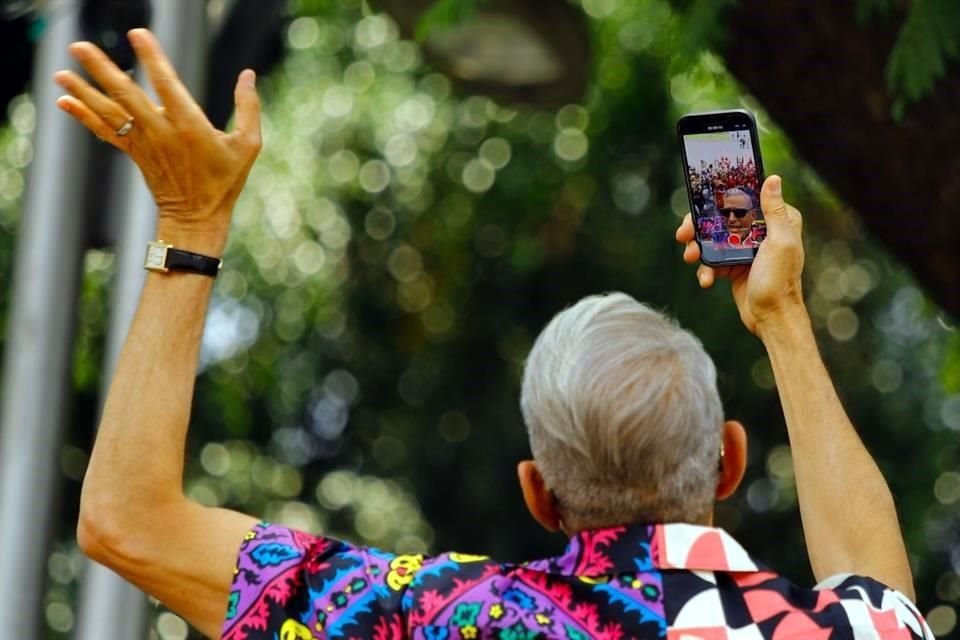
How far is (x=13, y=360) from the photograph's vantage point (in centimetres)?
255

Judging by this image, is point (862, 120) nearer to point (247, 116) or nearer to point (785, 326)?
point (785, 326)

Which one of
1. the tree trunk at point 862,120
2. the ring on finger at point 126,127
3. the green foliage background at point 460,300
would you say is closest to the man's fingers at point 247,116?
the ring on finger at point 126,127

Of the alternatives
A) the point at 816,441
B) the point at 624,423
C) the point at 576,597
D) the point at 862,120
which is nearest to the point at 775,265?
the point at 816,441

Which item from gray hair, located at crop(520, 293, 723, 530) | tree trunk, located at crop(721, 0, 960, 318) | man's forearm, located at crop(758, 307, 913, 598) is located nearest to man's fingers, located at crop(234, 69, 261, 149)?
gray hair, located at crop(520, 293, 723, 530)

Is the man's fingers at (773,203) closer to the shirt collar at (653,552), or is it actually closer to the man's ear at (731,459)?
the man's ear at (731,459)

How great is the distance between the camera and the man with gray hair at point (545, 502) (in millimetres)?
1365

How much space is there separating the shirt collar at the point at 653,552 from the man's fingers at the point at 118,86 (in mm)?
612

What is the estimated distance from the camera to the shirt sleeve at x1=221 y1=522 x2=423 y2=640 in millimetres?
1390

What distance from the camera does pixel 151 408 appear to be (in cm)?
150

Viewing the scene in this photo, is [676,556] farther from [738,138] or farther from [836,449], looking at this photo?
[738,138]

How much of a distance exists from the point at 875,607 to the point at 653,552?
0.71ft

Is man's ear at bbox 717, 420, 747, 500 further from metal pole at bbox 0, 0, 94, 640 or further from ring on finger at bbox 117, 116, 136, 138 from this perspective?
metal pole at bbox 0, 0, 94, 640

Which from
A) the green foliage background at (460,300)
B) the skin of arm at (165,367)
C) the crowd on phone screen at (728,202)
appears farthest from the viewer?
the green foliage background at (460,300)

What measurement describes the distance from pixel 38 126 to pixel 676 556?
1688 mm
